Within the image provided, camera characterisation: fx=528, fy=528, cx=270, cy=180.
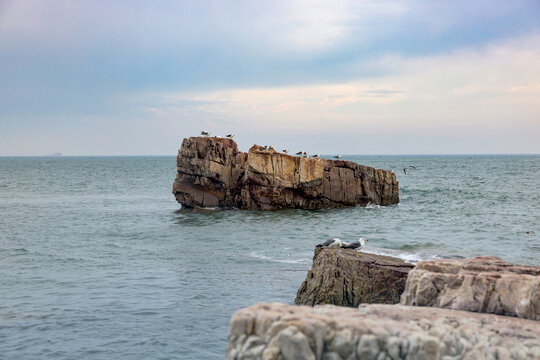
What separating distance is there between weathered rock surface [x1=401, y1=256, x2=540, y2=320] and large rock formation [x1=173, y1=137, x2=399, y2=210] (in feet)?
101

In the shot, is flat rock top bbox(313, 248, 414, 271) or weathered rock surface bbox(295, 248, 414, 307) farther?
flat rock top bbox(313, 248, 414, 271)

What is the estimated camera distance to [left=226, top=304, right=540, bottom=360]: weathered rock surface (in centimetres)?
566

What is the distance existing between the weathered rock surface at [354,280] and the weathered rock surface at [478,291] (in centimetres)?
482

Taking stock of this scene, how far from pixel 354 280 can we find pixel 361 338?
8.10 m

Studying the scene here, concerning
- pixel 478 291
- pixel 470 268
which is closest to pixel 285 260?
pixel 470 268

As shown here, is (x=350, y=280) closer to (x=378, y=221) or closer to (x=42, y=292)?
(x=42, y=292)

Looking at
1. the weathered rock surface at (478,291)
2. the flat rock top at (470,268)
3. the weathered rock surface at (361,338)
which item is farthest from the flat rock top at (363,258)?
the weathered rock surface at (361,338)

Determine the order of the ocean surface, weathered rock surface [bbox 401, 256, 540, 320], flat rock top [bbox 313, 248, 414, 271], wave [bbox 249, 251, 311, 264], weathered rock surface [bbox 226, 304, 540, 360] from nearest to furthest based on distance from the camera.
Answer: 1. weathered rock surface [bbox 226, 304, 540, 360]
2. weathered rock surface [bbox 401, 256, 540, 320]
3. the ocean surface
4. flat rock top [bbox 313, 248, 414, 271]
5. wave [bbox 249, 251, 311, 264]

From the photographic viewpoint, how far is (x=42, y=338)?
13453mm

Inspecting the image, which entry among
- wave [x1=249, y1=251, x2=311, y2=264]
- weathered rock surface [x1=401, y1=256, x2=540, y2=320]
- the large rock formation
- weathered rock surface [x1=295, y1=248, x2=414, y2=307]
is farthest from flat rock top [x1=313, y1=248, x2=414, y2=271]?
the large rock formation

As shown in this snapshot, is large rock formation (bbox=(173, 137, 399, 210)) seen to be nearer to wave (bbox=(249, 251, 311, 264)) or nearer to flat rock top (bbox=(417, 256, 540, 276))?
wave (bbox=(249, 251, 311, 264))

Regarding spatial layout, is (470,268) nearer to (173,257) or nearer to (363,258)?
(363,258)

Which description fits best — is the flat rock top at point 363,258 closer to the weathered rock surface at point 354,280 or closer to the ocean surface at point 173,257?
the weathered rock surface at point 354,280

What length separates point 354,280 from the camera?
13648mm
